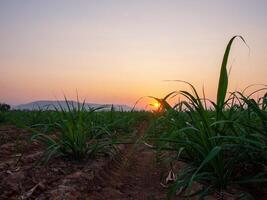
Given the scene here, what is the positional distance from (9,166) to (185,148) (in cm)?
145

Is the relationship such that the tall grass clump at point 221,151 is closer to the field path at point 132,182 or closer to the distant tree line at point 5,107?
the field path at point 132,182

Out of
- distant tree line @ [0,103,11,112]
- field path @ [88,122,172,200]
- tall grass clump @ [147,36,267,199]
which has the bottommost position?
distant tree line @ [0,103,11,112]

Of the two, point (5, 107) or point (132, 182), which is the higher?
point (132, 182)

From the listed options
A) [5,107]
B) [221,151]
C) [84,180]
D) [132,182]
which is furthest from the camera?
[5,107]

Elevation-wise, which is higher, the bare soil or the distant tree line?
the bare soil

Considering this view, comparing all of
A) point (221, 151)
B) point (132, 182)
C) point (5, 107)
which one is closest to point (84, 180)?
point (132, 182)

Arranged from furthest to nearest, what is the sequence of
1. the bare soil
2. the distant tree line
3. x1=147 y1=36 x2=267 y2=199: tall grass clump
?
the distant tree line → the bare soil → x1=147 y1=36 x2=267 y2=199: tall grass clump

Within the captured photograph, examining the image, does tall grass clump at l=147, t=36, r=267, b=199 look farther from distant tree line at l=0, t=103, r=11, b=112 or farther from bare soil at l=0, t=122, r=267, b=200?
distant tree line at l=0, t=103, r=11, b=112

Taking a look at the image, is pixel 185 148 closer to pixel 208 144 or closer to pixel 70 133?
pixel 208 144

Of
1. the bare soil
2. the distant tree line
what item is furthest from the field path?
the distant tree line

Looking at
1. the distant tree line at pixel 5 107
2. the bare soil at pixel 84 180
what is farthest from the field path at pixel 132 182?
the distant tree line at pixel 5 107

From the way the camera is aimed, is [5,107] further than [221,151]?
Yes

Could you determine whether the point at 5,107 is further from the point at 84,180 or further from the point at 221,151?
the point at 221,151

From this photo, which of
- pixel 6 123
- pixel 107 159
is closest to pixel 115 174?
pixel 107 159
